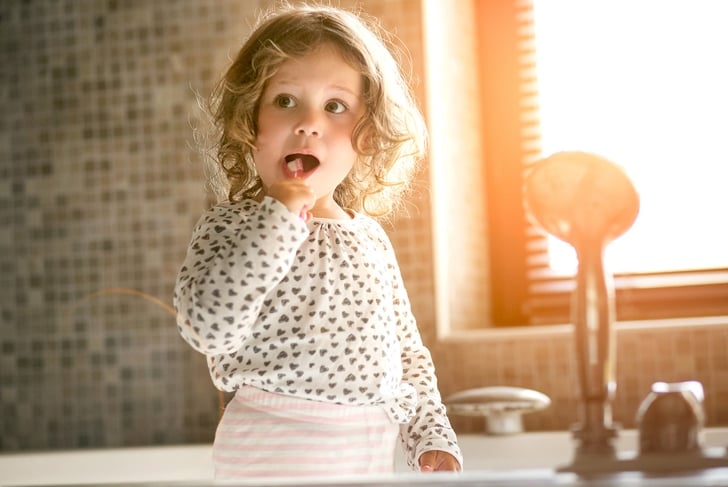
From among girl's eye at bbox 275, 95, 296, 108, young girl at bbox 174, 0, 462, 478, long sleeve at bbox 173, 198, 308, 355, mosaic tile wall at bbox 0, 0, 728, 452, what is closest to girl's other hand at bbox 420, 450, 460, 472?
young girl at bbox 174, 0, 462, 478

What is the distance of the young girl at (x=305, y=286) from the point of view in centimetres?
78

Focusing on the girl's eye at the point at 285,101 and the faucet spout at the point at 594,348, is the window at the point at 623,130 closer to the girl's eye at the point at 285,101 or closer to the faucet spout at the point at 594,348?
the girl's eye at the point at 285,101

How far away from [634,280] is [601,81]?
0.38m

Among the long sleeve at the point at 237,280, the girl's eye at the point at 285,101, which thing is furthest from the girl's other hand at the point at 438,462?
the girl's eye at the point at 285,101

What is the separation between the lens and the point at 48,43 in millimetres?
1845

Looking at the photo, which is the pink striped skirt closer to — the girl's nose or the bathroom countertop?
the bathroom countertop

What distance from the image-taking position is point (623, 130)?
5.86 ft

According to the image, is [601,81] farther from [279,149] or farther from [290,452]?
[290,452]

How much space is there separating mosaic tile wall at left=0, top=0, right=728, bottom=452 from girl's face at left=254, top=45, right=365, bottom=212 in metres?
0.81

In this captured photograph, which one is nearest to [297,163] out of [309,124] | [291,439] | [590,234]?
[309,124]

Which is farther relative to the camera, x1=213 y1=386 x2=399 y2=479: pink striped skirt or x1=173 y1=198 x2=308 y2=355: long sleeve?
x1=213 y1=386 x2=399 y2=479: pink striped skirt

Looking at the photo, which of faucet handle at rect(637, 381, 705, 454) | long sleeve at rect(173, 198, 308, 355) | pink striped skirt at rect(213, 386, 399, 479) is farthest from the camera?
pink striped skirt at rect(213, 386, 399, 479)

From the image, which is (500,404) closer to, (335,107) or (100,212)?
(335,107)

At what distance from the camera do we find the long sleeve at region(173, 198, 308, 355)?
757 mm
